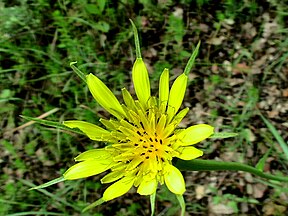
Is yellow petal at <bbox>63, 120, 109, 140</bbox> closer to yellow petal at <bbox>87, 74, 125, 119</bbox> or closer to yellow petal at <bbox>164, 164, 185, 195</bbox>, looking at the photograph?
yellow petal at <bbox>87, 74, 125, 119</bbox>

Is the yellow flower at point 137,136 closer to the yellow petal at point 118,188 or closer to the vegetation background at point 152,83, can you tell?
the yellow petal at point 118,188

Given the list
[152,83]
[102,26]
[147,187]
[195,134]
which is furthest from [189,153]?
[102,26]

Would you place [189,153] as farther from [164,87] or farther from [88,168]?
[88,168]

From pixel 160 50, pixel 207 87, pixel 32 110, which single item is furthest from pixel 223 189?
pixel 32 110

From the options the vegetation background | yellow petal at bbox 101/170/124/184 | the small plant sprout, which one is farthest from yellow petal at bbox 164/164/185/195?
the vegetation background

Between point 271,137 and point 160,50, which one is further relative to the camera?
A: point 160,50

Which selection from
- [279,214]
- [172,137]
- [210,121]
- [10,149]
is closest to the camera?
[172,137]

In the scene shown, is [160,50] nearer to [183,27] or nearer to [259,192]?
[183,27]
